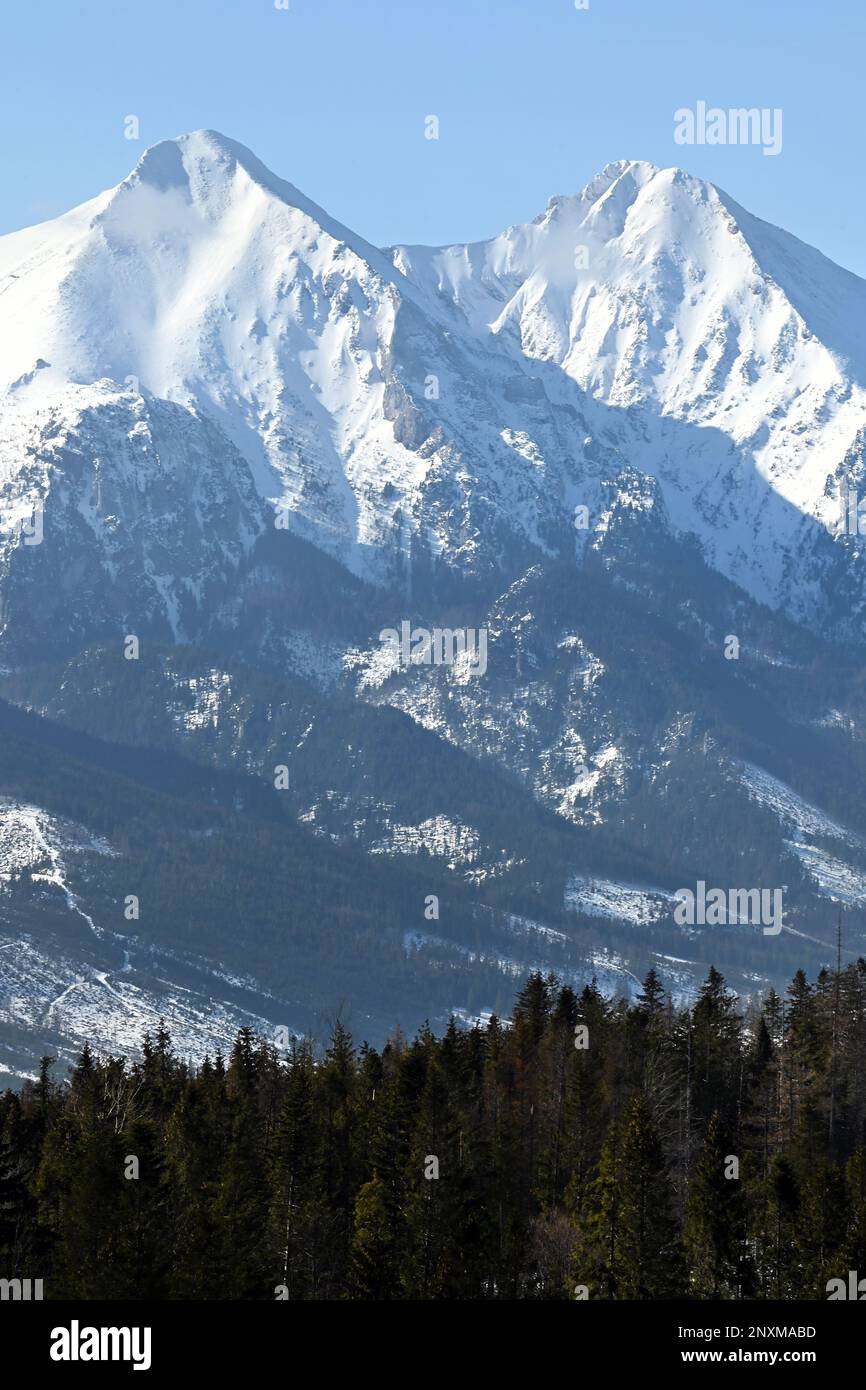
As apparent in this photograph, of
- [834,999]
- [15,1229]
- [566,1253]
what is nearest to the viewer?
[15,1229]

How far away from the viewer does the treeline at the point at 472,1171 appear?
10200 cm

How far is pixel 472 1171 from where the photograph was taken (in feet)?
394

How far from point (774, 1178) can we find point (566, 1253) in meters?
13.6

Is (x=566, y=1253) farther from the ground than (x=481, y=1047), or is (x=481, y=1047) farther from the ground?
(x=481, y=1047)

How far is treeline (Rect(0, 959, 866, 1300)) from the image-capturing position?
102000 millimetres
